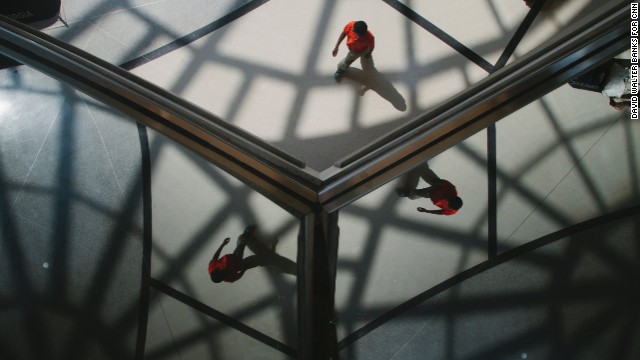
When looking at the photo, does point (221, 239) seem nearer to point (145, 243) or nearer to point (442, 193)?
point (145, 243)

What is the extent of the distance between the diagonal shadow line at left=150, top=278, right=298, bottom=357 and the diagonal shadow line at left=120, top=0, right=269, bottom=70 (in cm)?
404

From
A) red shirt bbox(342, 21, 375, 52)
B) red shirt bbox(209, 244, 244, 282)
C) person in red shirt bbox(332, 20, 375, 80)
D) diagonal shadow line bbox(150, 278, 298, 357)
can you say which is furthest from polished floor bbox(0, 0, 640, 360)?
red shirt bbox(342, 21, 375, 52)

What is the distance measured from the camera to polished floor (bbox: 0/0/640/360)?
6523mm

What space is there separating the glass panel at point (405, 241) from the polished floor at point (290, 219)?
32 millimetres

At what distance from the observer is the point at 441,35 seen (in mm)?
7766

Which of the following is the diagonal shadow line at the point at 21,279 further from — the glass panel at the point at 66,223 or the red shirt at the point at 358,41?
the red shirt at the point at 358,41

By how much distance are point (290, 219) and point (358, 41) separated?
3395 mm

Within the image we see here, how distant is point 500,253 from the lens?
6.88 m

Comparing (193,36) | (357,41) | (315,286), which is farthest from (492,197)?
(193,36)

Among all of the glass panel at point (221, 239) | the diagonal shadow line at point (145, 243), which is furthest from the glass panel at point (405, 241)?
the diagonal shadow line at point (145, 243)

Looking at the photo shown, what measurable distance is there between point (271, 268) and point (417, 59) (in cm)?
462

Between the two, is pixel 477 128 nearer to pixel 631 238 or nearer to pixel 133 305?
pixel 631 238

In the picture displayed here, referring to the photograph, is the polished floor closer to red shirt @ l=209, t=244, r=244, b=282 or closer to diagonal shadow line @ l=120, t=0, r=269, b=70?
diagonal shadow line @ l=120, t=0, r=269, b=70

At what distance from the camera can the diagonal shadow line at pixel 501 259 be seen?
6.66 m
